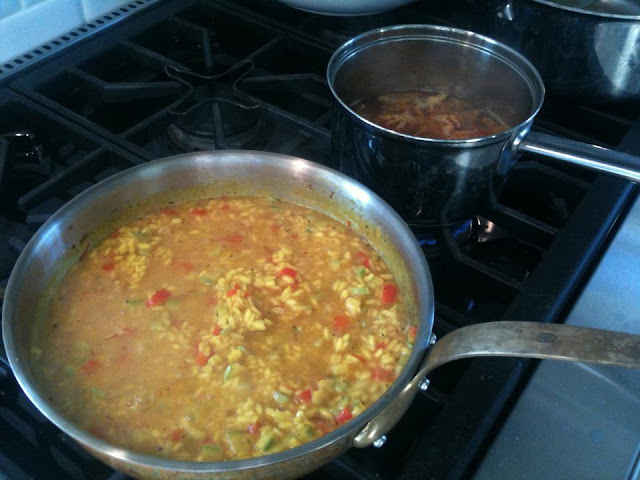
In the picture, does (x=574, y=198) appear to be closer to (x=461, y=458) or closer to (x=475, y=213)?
(x=475, y=213)

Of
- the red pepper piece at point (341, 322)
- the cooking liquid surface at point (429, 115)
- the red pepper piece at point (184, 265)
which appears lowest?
the red pepper piece at point (341, 322)

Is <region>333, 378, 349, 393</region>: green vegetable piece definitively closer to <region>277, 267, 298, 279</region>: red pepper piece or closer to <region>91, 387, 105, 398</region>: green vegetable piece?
<region>277, 267, 298, 279</region>: red pepper piece

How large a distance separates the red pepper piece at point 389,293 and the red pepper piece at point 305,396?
0.85ft

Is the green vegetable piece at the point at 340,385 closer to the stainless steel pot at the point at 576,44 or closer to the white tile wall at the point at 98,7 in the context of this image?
the stainless steel pot at the point at 576,44

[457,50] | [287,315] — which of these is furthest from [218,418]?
[457,50]

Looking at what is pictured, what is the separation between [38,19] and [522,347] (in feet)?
5.76

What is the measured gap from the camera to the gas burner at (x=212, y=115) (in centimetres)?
173

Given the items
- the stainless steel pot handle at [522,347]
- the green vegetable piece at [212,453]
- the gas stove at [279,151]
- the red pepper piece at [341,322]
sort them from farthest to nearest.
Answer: the red pepper piece at [341,322] < the gas stove at [279,151] < the green vegetable piece at [212,453] < the stainless steel pot handle at [522,347]

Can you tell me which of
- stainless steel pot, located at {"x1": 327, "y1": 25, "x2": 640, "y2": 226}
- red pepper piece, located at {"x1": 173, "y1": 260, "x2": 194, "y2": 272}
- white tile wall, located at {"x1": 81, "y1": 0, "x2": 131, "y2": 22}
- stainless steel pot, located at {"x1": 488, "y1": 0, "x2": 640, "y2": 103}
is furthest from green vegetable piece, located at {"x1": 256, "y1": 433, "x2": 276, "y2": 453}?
white tile wall, located at {"x1": 81, "y1": 0, "x2": 131, "y2": 22}

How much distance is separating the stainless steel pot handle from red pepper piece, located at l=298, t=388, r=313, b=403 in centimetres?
16

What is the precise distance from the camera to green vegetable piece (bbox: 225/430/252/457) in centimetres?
104

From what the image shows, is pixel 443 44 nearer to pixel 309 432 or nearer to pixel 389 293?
pixel 389 293

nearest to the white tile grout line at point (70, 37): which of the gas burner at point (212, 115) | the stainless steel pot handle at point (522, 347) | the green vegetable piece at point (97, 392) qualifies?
the gas burner at point (212, 115)

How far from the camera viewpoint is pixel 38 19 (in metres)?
1.99
